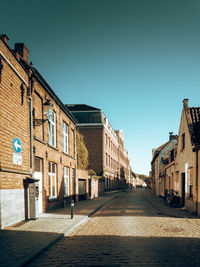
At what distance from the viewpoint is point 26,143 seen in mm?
11297

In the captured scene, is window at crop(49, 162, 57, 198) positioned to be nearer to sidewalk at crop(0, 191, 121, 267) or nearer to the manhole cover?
Result: sidewalk at crop(0, 191, 121, 267)

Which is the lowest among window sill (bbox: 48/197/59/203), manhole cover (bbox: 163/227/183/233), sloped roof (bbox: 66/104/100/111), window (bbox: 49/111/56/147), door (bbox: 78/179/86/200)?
door (bbox: 78/179/86/200)

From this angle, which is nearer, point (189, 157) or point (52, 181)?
point (189, 157)

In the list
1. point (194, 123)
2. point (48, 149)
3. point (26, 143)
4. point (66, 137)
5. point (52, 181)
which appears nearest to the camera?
point (26, 143)

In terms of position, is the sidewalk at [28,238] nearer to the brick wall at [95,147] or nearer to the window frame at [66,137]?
the window frame at [66,137]

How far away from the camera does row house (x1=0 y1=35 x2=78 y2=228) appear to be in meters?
9.03

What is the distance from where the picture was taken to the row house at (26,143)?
903 centimetres

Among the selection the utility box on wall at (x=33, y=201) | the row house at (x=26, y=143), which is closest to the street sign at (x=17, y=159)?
the row house at (x=26, y=143)

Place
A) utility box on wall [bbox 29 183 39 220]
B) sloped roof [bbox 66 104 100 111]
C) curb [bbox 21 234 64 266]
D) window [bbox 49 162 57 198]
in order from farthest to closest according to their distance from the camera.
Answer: sloped roof [bbox 66 104 100 111] → window [bbox 49 162 57 198] → utility box on wall [bbox 29 183 39 220] → curb [bbox 21 234 64 266]

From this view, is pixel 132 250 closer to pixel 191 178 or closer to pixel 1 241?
pixel 1 241

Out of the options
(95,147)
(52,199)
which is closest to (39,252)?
(52,199)

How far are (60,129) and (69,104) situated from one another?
79.8 ft

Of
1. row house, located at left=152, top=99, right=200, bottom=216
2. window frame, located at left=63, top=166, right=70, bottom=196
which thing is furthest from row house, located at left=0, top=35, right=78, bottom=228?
row house, located at left=152, top=99, right=200, bottom=216

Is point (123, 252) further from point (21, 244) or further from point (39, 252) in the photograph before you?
point (21, 244)
